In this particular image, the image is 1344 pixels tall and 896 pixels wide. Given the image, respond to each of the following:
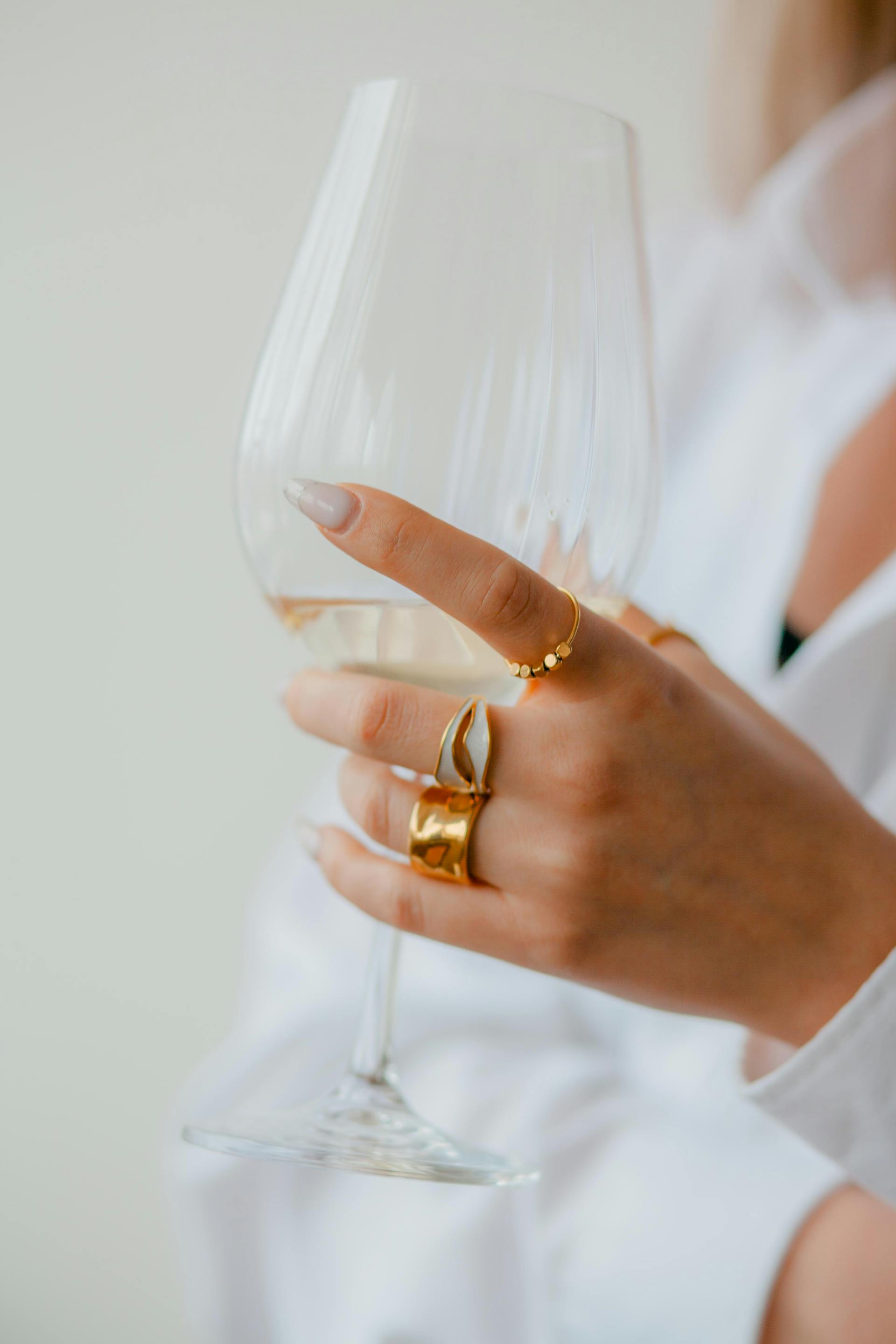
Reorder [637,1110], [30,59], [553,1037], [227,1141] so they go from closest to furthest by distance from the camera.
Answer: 1. [227,1141]
2. [637,1110]
3. [553,1037]
4. [30,59]

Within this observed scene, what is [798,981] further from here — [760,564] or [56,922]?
[56,922]

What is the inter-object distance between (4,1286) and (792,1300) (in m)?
0.95

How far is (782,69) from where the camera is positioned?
96 centimetres

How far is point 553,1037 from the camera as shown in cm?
74

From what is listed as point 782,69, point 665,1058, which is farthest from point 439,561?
point 782,69

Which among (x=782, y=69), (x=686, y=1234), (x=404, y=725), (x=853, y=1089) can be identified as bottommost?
(x=686, y=1234)

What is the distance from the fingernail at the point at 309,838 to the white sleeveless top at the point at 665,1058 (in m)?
0.19

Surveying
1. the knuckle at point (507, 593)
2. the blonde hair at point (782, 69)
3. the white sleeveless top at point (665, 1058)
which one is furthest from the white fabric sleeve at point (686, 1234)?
the blonde hair at point (782, 69)

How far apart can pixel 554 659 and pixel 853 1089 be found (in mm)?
229

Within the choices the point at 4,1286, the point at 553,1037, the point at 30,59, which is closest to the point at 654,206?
the point at 30,59

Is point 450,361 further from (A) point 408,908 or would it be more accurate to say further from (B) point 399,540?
(A) point 408,908

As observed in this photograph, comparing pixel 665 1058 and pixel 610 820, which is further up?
pixel 610 820

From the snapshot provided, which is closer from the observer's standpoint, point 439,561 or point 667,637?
point 439,561

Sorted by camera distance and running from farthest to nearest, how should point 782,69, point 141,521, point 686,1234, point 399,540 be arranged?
point 141,521 < point 782,69 < point 686,1234 < point 399,540
